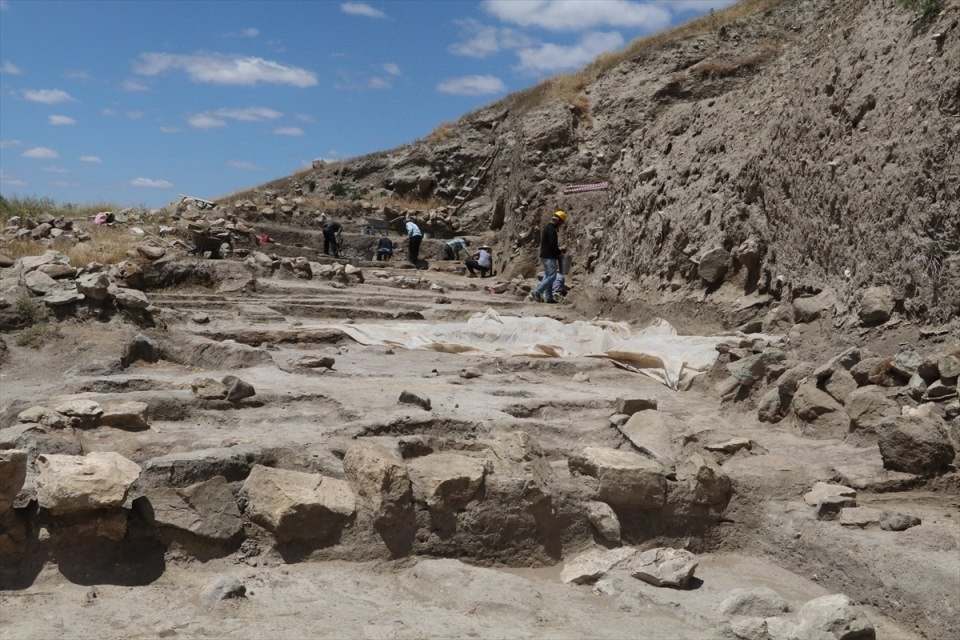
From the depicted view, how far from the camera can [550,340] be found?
27.2 feet

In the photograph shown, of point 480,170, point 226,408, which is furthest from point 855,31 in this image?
point 480,170

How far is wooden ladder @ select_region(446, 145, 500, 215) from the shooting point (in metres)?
26.0

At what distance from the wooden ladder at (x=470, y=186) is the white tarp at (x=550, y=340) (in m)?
17.0

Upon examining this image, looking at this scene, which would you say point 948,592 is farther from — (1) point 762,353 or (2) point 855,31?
(2) point 855,31

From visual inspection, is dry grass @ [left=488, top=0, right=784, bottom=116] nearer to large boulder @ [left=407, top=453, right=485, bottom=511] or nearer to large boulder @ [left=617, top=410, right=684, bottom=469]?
large boulder @ [left=617, top=410, right=684, bottom=469]

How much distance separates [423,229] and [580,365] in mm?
17499

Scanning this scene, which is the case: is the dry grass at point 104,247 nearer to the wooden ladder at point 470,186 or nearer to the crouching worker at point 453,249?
the crouching worker at point 453,249

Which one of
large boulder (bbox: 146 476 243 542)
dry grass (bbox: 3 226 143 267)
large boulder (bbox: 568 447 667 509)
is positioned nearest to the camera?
large boulder (bbox: 146 476 243 542)

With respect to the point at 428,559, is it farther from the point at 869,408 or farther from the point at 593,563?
the point at 869,408

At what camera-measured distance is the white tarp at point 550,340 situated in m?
6.98

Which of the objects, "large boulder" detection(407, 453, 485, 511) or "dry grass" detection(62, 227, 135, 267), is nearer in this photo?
"large boulder" detection(407, 453, 485, 511)

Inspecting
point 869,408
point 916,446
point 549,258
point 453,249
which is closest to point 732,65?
point 453,249

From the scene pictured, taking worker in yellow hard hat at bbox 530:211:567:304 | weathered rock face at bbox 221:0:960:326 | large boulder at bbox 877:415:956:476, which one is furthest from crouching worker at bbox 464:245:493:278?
large boulder at bbox 877:415:956:476

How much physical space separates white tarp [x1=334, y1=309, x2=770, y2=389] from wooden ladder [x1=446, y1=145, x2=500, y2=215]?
17.0 metres
